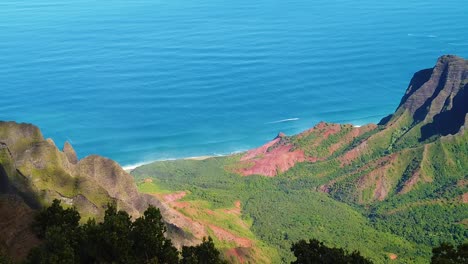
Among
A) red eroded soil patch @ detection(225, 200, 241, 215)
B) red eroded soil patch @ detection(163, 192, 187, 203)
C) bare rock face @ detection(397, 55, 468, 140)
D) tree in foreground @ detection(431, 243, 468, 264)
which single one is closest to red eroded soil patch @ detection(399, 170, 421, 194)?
bare rock face @ detection(397, 55, 468, 140)

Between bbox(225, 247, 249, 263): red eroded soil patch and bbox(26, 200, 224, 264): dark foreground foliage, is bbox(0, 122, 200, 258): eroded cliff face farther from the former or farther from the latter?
bbox(26, 200, 224, 264): dark foreground foliage

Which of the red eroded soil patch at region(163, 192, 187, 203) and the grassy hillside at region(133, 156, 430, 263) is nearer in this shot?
the grassy hillside at region(133, 156, 430, 263)

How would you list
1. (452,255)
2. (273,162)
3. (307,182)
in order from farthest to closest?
(273,162) → (307,182) → (452,255)

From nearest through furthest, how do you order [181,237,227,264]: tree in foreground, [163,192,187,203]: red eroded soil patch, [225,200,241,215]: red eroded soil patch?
1. [181,237,227,264]: tree in foreground
2. [163,192,187,203]: red eroded soil patch
3. [225,200,241,215]: red eroded soil patch

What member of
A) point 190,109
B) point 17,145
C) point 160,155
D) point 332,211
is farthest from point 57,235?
point 190,109

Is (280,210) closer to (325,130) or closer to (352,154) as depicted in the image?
(352,154)

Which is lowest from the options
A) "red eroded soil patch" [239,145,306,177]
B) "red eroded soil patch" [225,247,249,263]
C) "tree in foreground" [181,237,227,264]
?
"tree in foreground" [181,237,227,264]

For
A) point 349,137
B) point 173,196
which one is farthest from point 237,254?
point 349,137
